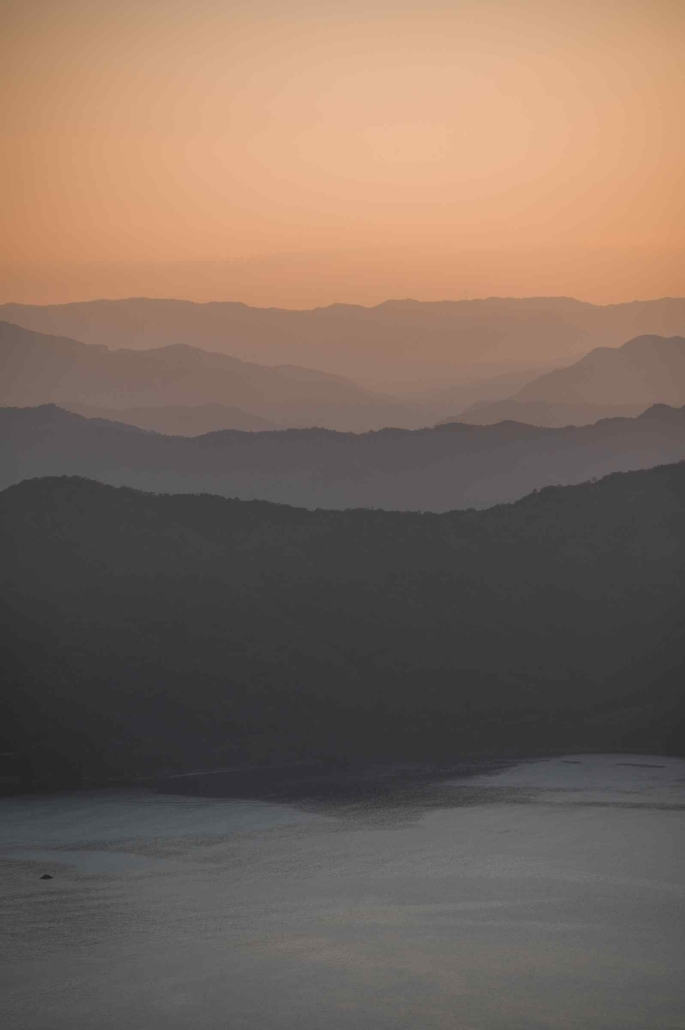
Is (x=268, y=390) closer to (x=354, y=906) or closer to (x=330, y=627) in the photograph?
(x=330, y=627)

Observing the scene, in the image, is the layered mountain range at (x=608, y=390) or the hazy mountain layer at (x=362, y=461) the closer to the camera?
the hazy mountain layer at (x=362, y=461)

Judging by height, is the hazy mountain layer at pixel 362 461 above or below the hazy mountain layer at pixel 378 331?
below

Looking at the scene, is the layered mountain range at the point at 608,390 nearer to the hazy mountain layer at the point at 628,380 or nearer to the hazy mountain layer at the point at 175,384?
the hazy mountain layer at the point at 628,380

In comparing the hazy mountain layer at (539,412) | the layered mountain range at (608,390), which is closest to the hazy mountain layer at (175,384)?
the hazy mountain layer at (539,412)

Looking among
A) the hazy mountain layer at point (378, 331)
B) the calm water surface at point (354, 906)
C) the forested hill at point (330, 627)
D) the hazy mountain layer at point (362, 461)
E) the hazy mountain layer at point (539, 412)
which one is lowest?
the calm water surface at point (354, 906)

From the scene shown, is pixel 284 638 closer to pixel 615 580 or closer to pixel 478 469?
pixel 615 580

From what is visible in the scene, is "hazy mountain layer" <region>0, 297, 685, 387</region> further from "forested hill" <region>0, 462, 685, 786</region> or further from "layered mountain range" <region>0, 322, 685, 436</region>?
"forested hill" <region>0, 462, 685, 786</region>

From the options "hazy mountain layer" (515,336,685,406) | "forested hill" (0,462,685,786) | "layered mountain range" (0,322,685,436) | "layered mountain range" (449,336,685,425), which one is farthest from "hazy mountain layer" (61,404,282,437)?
"forested hill" (0,462,685,786)
